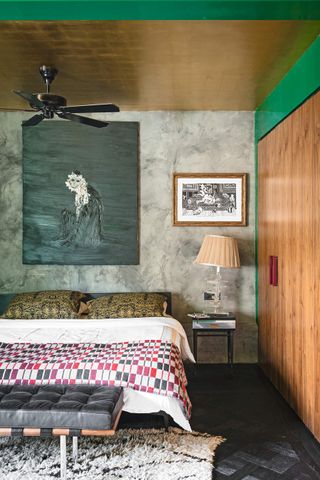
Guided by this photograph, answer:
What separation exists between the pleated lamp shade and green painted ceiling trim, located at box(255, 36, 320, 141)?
3.77 ft

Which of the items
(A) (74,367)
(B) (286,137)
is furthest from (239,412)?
(B) (286,137)

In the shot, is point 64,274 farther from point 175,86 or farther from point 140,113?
point 175,86

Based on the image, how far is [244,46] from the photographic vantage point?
11.7 feet

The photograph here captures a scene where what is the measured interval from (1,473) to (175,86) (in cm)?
341

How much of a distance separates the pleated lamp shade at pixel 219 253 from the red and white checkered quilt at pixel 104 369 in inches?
65.6

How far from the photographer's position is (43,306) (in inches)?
194

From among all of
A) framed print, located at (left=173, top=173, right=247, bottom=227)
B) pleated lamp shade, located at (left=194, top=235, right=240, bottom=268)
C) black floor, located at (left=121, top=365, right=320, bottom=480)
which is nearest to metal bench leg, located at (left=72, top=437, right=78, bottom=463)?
black floor, located at (left=121, top=365, right=320, bottom=480)

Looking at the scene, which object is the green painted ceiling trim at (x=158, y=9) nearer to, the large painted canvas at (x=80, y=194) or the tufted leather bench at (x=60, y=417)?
the tufted leather bench at (x=60, y=417)

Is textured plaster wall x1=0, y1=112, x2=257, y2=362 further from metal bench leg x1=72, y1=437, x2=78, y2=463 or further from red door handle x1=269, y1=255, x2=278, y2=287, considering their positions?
metal bench leg x1=72, y1=437, x2=78, y2=463

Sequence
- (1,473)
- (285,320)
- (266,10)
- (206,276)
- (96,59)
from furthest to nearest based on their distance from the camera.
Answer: (206,276), (285,320), (96,59), (1,473), (266,10)

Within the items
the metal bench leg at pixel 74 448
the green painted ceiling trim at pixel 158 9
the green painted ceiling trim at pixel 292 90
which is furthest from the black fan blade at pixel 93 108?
the metal bench leg at pixel 74 448

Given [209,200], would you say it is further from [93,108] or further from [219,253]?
[93,108]

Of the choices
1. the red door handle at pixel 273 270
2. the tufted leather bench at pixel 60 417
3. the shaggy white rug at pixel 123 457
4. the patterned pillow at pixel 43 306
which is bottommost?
the shaggy white rug at pixel 123 457

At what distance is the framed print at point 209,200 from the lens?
18.0 ft
